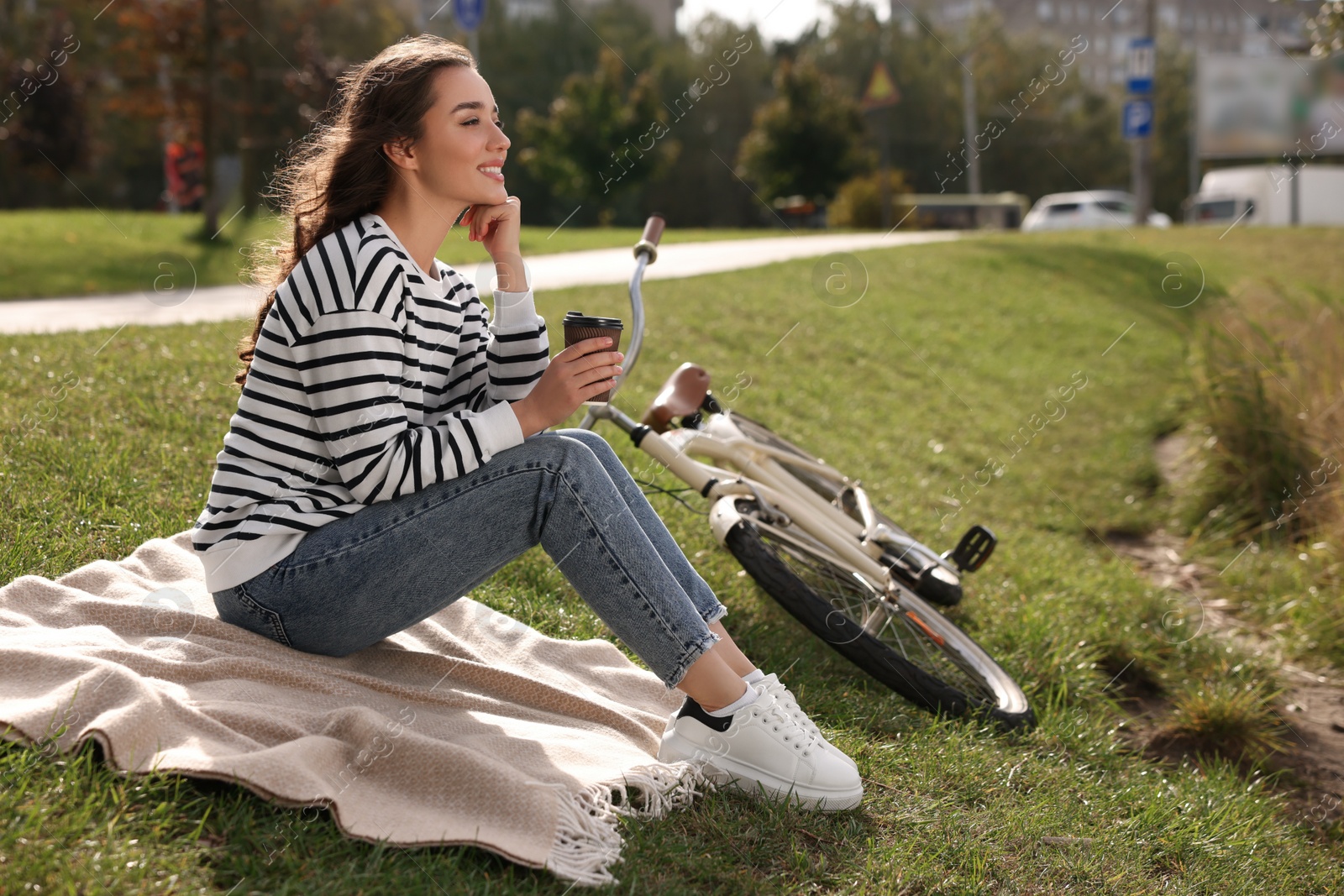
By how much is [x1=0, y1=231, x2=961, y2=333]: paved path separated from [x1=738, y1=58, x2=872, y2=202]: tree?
11.9 meters

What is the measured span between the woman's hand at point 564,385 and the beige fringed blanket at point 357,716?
0.63m

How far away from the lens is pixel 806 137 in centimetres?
2642

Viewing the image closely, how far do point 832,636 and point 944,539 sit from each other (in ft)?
6.64

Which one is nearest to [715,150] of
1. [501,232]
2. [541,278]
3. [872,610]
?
[541,278]

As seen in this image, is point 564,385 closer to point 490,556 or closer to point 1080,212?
point 490,556

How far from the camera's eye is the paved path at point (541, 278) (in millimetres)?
6801

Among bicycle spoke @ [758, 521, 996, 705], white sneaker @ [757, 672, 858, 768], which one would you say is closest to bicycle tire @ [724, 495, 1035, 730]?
bicycle spoke @ [758, 521, 996, 705]

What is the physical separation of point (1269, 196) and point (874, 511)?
86.3ft

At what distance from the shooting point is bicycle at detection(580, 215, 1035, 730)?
3.09 metres

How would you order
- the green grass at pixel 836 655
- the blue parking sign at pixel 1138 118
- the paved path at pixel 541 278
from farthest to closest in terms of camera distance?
1. the blue parking sign at pixel 1138 118
2. the paved path at pixel 541 278
3. the green grass at pixel 836 655

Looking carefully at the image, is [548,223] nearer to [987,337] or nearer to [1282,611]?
[987,337]

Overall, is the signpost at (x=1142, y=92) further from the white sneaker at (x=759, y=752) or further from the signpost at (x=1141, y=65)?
the white sneaker at (x=759, y=752)

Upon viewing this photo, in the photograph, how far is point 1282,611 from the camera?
16.0 feet

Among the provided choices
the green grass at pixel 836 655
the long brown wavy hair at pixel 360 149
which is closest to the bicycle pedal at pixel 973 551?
the green grass at pixel 836 655
